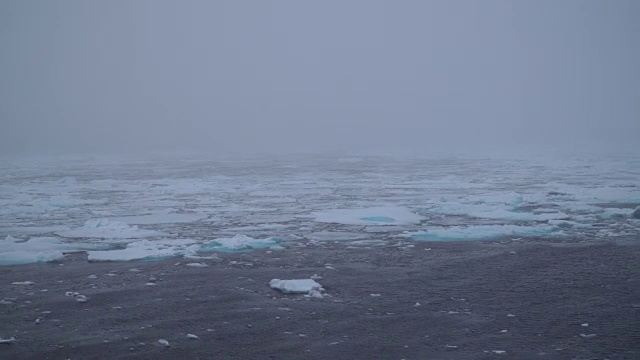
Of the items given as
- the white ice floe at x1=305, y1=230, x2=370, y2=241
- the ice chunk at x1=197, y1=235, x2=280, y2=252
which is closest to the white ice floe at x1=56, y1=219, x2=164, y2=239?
the ice chunk at x1=197, y1=235, x2=280, y2=252

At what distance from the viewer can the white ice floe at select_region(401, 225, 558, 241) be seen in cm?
1117

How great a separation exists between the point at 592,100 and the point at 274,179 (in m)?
170

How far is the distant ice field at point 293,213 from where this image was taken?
35.6ft

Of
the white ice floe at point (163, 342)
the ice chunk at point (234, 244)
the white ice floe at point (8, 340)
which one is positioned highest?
the ice chunk at point (234, 244)

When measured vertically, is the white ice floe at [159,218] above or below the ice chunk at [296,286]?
below

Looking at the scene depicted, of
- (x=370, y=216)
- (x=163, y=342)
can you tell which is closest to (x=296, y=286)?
(x=163, y=342)

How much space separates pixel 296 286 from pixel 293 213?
718cm

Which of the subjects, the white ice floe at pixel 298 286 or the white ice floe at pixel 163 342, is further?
the white ice floe at pixel 298 286

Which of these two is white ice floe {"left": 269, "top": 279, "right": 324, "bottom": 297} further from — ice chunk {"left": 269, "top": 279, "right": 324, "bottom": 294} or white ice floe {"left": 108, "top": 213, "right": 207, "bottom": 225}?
white ice floe {"left": 108, "top": 213, "right": 207, "bottom": 225}

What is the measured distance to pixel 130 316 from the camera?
6.61 meters

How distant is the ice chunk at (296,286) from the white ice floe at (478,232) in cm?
384

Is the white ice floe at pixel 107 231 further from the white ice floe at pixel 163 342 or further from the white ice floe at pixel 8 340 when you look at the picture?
the white ice floe at pixel 163 342

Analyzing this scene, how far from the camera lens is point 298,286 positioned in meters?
7.62

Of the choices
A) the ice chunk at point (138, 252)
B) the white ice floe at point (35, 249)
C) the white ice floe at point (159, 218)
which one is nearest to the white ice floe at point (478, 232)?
the ice chunk at point (138, 252)
